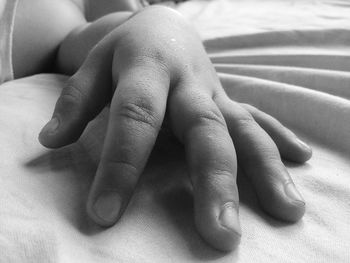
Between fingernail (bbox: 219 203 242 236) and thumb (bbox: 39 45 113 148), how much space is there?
16 cm

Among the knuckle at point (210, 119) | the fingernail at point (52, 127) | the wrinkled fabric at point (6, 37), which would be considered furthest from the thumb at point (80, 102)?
the wrinkled fabric at point (6, 37)

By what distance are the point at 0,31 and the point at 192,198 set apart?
410mm

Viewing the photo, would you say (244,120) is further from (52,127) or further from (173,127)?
(52,127)

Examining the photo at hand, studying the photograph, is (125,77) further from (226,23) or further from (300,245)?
(226,23)

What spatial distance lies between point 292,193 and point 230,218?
73 millimetres

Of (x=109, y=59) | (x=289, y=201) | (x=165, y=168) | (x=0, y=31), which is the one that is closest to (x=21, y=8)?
(x=0, y=31)

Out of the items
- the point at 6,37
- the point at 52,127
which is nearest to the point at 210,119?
the point at 52,127

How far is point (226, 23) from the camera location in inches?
33.6

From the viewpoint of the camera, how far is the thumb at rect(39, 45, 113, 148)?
0.38m

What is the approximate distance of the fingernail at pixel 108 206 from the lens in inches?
12.1

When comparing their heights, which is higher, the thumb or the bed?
the thumb

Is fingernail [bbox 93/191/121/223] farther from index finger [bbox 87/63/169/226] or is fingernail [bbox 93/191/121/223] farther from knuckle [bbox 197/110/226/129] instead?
knuckle [bbox 197/110/226/129]

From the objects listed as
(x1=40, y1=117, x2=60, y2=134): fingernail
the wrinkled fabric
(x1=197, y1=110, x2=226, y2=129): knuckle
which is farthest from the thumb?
the wrinkled fabric

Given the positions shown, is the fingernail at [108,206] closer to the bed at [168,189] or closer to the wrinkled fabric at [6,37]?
the bed at [168,189]
